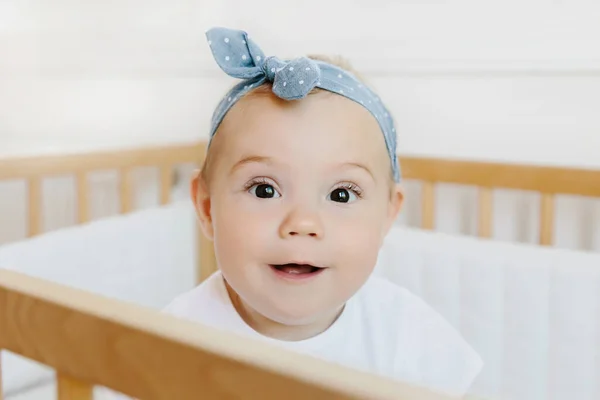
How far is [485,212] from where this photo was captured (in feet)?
3.95

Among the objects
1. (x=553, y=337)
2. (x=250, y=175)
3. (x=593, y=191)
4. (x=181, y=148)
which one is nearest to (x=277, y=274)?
(x=250, y=175)

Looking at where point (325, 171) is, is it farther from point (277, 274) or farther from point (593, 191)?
point (593, 191)

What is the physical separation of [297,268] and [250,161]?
0.36 feet

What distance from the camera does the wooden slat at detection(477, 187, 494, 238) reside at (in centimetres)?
120

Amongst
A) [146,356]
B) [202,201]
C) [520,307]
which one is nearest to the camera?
[146,356]

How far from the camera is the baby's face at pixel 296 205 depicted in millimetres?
659

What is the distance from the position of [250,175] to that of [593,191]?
63cm

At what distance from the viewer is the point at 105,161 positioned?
4.37 ft

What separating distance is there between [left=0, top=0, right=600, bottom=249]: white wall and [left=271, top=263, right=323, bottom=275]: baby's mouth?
67 centimetres

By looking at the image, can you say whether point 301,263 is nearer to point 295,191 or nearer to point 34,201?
point 295,191

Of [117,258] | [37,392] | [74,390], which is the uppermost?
[74,390]

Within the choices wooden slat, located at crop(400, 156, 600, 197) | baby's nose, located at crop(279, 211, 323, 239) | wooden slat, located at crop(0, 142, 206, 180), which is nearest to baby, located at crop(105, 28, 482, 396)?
baby's nose, located at crop(279, 211, 323, 239)

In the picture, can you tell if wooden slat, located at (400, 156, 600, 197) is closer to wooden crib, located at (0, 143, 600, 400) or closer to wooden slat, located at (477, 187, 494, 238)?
wooden slat, located at (477, 187, 494, 238)

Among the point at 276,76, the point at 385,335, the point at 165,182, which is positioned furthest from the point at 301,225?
the point at 165,182
